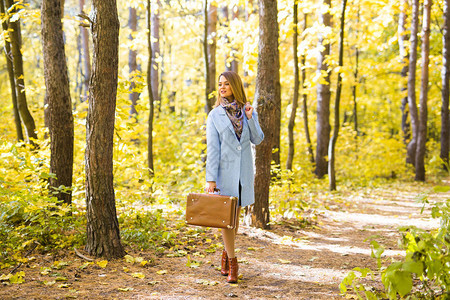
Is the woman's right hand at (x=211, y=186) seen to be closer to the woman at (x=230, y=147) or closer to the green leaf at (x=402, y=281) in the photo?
the woman at (x=230, y=147)

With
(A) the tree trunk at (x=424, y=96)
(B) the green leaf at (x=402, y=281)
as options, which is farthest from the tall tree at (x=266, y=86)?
(A) the tree trunk at (x=424, y=96)

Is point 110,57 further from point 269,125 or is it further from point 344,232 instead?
point 344,232

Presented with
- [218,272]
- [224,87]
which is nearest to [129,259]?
[218,272]

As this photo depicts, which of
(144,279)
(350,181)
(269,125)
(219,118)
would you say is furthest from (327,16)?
(144,279)

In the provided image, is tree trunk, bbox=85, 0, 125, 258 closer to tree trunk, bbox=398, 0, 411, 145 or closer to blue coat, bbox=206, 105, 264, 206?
blue coat, bbox=206, 105, 264, 206

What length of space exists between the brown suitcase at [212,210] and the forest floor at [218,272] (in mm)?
640

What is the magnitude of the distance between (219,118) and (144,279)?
5.88ft

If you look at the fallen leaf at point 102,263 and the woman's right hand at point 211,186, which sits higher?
the woman's right hand at point 211,186

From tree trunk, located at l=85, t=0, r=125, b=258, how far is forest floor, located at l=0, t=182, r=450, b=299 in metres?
0.36

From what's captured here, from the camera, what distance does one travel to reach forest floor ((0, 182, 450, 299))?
360cm

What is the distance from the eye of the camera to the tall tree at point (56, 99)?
5469mm

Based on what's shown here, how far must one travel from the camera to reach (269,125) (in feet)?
20.0

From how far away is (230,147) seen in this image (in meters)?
4.06

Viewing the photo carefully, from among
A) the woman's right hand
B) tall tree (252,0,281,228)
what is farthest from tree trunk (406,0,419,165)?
the woman's right hand
